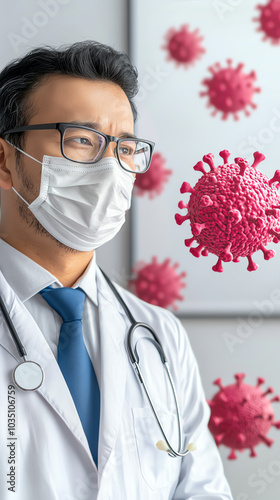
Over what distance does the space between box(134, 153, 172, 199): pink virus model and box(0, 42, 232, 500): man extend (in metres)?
0.20

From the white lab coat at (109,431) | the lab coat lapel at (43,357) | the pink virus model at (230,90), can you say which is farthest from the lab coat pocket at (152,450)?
the pink virus model at (230,90)

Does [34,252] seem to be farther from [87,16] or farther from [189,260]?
[87,16]

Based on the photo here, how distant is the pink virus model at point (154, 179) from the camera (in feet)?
3.91

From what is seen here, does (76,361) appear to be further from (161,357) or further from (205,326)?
(205,326)

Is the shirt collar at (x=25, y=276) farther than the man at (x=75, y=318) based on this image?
Yes

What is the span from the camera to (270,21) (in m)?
1.14

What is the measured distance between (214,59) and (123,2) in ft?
0.86

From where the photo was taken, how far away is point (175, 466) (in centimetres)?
90

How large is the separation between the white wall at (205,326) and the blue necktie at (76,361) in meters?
0.42

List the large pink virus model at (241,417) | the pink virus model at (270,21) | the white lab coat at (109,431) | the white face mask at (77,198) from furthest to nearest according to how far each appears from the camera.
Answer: the pink virus model at (270,21) < the large pink virus model at (241,417) < the white face mask at (77,198) < the white lab coat at (109,431)

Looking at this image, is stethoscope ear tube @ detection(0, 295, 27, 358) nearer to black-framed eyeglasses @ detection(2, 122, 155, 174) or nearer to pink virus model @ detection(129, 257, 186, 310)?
black-framed eyeglasses @ detection(2, 122, 155, 174)

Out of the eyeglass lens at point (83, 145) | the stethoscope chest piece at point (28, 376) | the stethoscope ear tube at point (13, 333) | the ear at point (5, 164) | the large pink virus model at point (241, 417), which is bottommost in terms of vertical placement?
the large pink virus model at point (241, 417)

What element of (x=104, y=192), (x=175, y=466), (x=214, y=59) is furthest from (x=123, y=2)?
(x=175, y=466)

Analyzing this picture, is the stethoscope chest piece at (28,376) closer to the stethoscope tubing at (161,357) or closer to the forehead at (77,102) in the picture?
the stethoscope tubing at (161,357)
